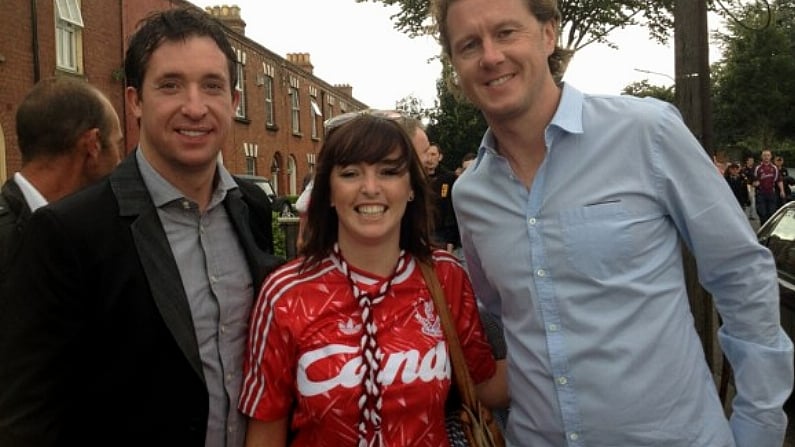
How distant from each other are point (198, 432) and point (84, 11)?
15.9 metres

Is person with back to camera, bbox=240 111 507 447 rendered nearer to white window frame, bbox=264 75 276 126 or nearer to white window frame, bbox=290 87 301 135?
white window frame, bbox=264 75 276 126

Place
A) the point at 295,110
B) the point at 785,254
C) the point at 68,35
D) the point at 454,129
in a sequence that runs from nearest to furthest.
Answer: the point at 785,254
the point at 68,35
the point at 454,129
the point at 295,110

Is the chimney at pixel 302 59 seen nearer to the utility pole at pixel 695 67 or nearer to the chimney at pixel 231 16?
the chimney at pixel 231 16

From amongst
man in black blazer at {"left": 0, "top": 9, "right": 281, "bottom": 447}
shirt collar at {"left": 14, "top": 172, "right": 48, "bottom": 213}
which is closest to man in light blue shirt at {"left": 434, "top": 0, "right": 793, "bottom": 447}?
man in black blazer at {"left": 0, "top": 9, "right": 281, "bottom": 447}

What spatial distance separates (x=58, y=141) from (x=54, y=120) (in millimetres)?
97

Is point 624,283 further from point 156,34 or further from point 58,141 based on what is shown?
point 58,141

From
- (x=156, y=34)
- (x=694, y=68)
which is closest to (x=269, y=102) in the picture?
(x=694, y=68)

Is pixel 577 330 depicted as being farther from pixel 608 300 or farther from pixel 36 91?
pixel 36 91

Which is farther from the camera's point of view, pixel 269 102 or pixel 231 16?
pixel 269 102

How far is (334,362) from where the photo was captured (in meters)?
2.09

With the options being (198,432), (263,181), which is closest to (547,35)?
(198,432)

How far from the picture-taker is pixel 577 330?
2.01m

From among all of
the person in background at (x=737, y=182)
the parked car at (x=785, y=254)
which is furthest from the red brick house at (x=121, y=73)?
the person in background at (x=737, y=182)

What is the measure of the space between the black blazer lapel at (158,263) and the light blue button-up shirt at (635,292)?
1.00 m
